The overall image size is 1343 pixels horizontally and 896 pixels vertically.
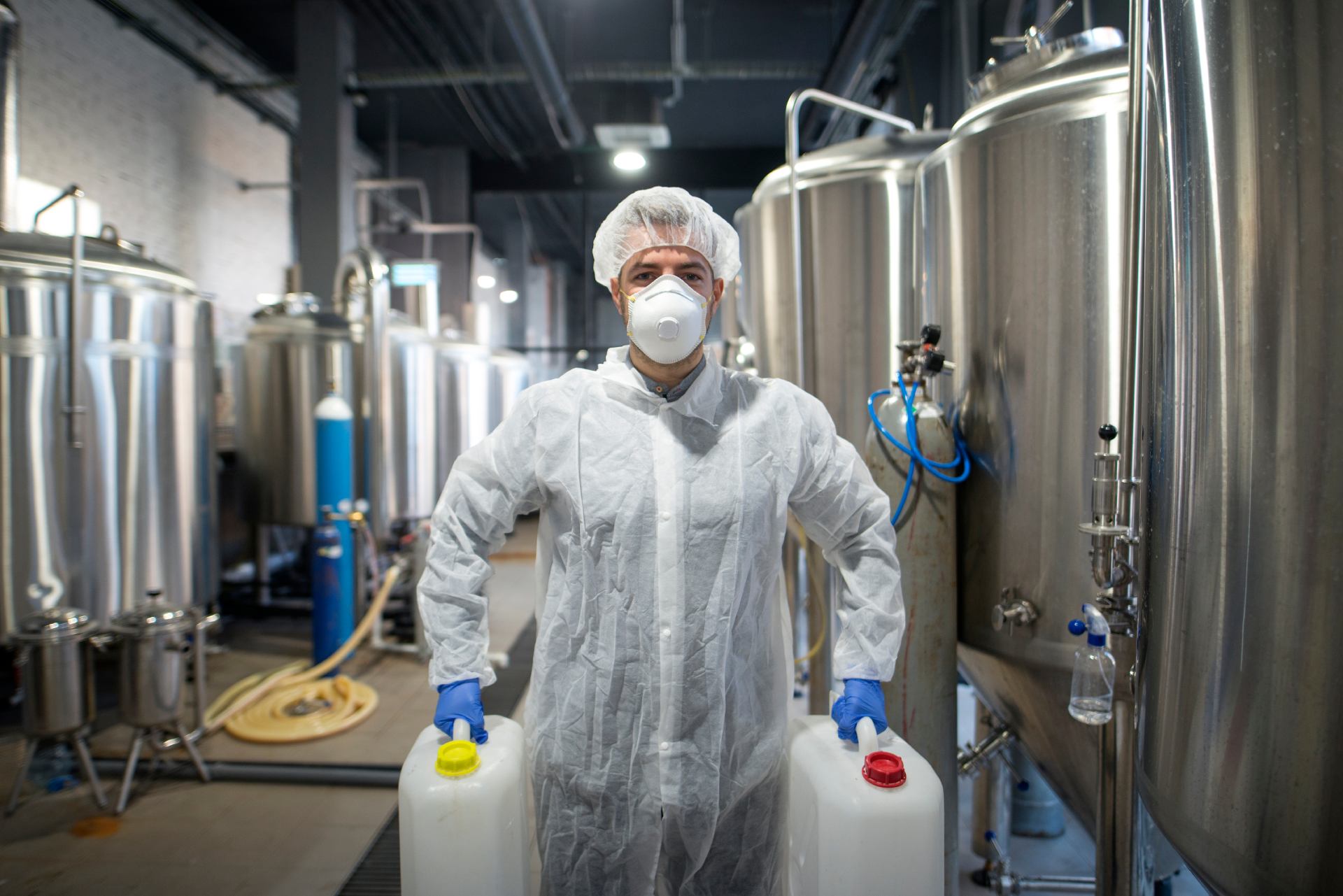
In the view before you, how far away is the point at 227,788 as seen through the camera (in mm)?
2336

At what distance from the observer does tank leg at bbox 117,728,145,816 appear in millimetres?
2154

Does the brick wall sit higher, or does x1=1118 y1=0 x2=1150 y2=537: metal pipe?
the brick wall

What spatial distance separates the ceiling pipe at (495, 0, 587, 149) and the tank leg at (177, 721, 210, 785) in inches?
132

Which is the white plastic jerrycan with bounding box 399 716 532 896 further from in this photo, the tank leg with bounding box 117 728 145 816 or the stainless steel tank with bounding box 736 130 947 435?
the tank leg with bounding box 117 728 145 816

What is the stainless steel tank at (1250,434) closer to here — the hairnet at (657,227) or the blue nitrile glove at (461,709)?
the hairnet at (657,227)

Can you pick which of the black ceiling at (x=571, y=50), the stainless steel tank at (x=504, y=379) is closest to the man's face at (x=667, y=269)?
the black ceiling at (x=571, y=50)

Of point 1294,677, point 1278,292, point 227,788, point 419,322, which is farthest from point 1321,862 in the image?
point 419,322

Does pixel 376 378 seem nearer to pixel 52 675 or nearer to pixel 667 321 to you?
pixel 52 675

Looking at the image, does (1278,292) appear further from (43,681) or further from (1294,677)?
(43,681)

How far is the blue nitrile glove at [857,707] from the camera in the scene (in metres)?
1.12

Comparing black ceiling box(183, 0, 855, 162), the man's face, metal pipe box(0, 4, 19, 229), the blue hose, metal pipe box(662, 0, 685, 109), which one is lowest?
the blue hose

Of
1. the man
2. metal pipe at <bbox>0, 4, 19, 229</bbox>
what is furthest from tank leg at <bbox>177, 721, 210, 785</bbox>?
metal pipe at <bbox>0, 4, 19, 229</bbox>

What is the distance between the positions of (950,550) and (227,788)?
2283 millimetres

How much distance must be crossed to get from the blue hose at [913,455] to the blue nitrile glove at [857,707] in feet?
1.35
